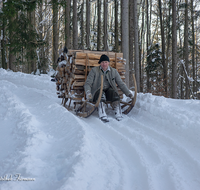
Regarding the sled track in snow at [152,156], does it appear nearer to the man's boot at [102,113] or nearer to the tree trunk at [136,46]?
the man's boot at [102,113]

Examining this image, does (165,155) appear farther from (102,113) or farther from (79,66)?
(79,66)

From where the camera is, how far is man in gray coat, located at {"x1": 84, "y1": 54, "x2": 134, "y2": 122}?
4983 mm

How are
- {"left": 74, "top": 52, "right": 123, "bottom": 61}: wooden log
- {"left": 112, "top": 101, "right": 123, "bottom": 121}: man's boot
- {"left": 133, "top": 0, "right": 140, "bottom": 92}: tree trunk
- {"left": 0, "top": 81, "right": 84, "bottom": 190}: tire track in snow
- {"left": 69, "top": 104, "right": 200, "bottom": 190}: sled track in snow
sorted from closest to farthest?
{"left": 0, "top": 81, "right": 84, "bottom": 190}: tire track in snow < {"left": 69, "top": 104, "right": 200, "bottom": 190}: sled track in snow < {"left": 112, "top": 101, "right": 123, "bottom": 121}: man's boot < {"left": 74, "top": 52, "right": 123, "bottom": 61}: wooden log < {"left": 133, "top": 0, "right": 140, "bottom": 92}: tree trunk

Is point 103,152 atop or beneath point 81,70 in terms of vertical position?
beneath

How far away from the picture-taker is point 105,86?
17.4 ft

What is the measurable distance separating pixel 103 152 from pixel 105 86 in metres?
2.68

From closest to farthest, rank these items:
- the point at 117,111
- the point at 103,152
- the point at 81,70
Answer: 1. the point at 103,152
2. the point at 117,111
3. the point at 81,70

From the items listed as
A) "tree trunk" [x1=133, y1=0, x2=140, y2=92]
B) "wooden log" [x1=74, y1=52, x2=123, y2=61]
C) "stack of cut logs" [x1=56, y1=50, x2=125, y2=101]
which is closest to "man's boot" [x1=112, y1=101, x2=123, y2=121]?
"stack of cut logs" [x1=56, y1=50, x2=125, y2=101]

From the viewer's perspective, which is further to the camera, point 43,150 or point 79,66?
point 79,66

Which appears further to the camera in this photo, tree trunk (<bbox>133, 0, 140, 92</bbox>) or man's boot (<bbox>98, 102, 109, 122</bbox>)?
tree trunk (<bbox>133, 0, 140, 92</bbox>)

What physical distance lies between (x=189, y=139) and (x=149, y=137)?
0.67 meters

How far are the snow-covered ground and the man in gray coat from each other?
58cm

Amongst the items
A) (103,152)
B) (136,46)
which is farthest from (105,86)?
(136,46)

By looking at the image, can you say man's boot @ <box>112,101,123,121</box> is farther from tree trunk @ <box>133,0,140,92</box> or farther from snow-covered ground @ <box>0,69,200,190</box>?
tree trunk @ <box>133,0,140,92</box>
